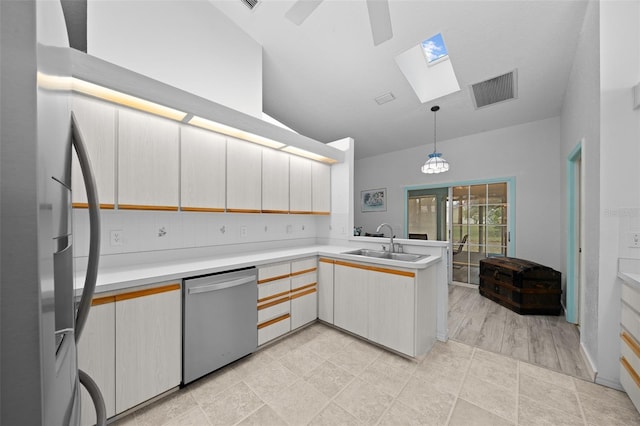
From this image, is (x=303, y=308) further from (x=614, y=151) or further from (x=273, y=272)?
(x=614, y=151)

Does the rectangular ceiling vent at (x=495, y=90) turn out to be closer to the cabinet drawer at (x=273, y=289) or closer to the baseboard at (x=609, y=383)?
the baseboard at (x=609, y=383)

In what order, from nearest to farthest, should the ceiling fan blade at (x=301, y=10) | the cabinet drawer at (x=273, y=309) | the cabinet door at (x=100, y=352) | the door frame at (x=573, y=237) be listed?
the cabinet door at (x=100, y=352), the ceiling fan blade at (x=301, y=10), the cabinet drawer at (x=273, y=309), the door frame at (x=573, y=237)

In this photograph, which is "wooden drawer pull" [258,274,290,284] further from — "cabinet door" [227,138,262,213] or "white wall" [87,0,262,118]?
"white wall" [87,0,262,118]

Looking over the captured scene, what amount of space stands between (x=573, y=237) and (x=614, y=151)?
1.62m

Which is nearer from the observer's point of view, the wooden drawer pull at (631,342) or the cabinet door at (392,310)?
the wooden drawer pull at (631,342)

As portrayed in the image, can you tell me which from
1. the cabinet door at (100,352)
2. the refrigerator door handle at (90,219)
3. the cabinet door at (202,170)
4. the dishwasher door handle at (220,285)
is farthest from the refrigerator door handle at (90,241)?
the cabinet door at (202,170)

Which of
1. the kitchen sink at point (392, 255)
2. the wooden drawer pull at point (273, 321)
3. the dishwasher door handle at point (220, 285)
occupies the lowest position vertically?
the wooden drawer pull at point (273, 321)

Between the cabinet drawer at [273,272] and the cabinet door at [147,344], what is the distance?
2.27ft

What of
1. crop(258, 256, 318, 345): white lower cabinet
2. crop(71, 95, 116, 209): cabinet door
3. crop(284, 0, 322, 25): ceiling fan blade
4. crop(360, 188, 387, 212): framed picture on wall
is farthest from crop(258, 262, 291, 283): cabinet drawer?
crop(360, 188, 387, 212): framed picture on wall

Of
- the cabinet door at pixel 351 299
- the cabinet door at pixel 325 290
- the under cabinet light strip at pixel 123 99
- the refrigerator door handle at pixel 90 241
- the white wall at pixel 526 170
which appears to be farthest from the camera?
the white wall at pixel 526 170

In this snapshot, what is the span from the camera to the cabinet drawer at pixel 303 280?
2500 mm

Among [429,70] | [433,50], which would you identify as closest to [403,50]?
[433,50]

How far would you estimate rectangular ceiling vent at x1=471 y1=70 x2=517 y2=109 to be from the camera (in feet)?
9.82

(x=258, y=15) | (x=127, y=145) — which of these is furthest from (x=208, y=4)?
(x=127, y=145)
